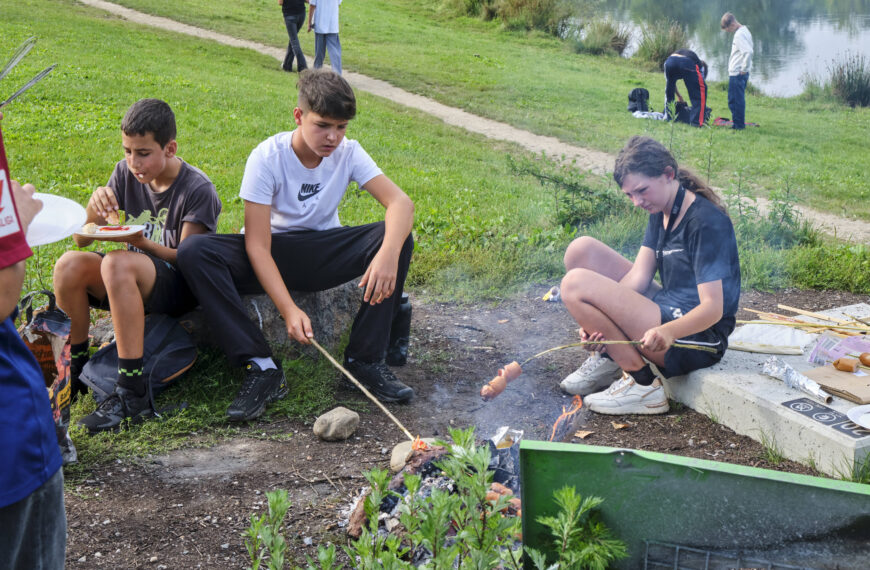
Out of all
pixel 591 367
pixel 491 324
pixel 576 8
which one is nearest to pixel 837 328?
pixel 591 367

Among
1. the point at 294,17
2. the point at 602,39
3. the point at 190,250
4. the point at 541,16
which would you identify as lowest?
the point at 190,250

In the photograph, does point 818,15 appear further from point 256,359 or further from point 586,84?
point 256,359

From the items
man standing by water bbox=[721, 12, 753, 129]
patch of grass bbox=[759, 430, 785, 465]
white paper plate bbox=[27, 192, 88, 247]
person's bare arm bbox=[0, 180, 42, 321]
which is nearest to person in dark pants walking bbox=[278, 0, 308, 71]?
man standing by water bbox=[721, 12, 753, 129]

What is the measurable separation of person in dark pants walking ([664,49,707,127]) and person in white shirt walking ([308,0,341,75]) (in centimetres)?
475

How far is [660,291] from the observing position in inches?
151

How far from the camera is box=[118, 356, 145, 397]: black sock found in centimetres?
348

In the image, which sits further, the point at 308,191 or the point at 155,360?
the point at 308,191

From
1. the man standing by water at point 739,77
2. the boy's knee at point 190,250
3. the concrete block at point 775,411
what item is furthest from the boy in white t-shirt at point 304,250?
the man standing by water at point 739,77

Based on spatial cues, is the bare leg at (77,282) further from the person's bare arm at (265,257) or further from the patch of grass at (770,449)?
the patch of grass at (770,449)

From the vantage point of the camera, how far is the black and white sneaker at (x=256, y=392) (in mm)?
3615

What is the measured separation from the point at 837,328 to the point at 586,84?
1106cm

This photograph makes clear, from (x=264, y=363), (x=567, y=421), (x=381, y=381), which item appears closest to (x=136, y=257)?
(x=264, y=363)

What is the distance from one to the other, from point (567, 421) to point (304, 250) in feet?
4.79

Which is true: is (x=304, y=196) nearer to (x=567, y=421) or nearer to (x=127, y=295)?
(x=127, y=295)
